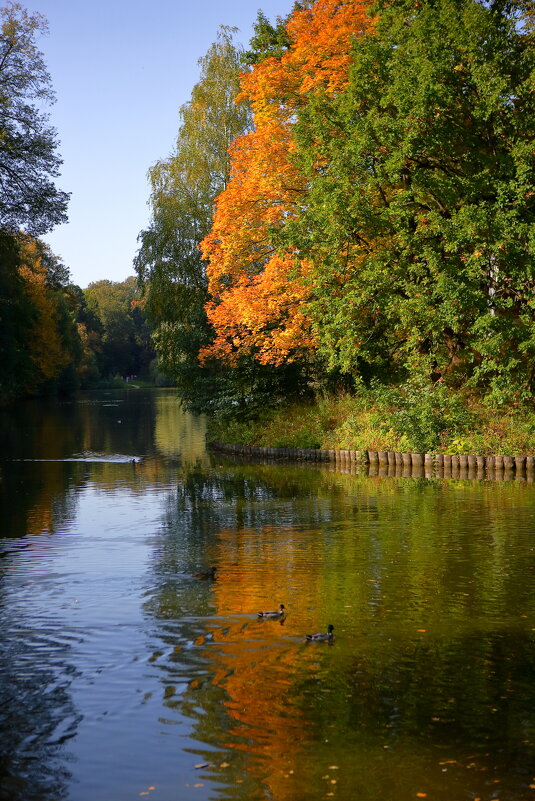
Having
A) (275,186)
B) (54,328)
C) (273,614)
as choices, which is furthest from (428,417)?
(54,328)

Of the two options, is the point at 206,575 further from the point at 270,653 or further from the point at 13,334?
the point at 13,334

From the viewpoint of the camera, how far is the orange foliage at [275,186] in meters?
27.3

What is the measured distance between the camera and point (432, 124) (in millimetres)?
24000

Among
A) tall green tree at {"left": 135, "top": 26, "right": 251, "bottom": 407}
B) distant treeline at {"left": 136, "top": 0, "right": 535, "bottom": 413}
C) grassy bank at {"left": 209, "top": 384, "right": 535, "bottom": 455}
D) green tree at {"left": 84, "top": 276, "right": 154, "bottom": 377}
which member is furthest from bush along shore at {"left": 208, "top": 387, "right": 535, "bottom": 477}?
green tree at {"left": 84, "top": 276, "right": 154, "bottom": 377}

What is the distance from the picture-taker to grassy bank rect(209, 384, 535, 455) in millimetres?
23734

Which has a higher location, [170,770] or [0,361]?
[0,361]

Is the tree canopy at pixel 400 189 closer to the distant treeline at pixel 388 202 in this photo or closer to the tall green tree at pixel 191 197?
the distant treeline at pixel 388 202

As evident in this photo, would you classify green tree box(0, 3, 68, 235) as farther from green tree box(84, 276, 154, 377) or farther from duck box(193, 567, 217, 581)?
green tree box(84, 276, 154, 377)

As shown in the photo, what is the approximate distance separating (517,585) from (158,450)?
78.0 feet

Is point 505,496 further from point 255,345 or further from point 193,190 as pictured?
point 193,190

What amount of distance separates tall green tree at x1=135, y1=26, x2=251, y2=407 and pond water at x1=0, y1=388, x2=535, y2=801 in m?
23.2

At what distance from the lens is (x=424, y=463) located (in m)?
23.9

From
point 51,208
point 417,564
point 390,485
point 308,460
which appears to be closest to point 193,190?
point 51,208

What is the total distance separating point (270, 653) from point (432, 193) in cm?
1858
